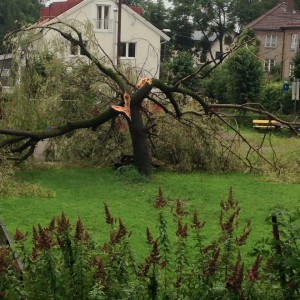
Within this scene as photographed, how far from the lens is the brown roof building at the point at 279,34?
51.1m

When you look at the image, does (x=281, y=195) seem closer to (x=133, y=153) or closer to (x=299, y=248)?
(x=133, y=153)

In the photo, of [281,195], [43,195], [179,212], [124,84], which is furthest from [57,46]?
[179,212]

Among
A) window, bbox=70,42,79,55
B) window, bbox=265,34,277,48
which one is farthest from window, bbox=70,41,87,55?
window, bbox=265,34,277,48

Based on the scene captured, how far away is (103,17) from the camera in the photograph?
118 feet

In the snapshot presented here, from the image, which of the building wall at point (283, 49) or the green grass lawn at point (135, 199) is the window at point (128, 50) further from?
the green grass lawn at point (135, 199)

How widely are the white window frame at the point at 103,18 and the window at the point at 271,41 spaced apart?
2315cm

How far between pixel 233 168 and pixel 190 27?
5122cm

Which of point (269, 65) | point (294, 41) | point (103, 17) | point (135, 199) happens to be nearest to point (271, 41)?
point (294, 41)

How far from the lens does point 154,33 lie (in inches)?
1489

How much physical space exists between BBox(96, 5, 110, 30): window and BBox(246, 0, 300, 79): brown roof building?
18.3 metres

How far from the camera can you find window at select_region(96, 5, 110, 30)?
1364 inches

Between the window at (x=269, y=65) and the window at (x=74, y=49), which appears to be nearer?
the window at (x=74, y=49)

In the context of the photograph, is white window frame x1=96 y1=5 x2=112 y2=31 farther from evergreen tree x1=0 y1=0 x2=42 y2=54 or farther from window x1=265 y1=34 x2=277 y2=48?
evergreen tree x1=0 y1=0 x2=42 y2=54

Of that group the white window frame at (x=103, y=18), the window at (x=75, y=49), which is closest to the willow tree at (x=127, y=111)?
the window at (x=75, y=49)
